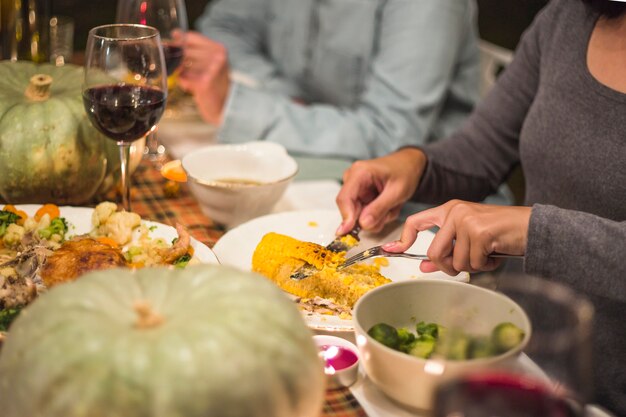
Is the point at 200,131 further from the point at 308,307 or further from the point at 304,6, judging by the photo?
the point at 308,307

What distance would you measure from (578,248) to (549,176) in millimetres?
395

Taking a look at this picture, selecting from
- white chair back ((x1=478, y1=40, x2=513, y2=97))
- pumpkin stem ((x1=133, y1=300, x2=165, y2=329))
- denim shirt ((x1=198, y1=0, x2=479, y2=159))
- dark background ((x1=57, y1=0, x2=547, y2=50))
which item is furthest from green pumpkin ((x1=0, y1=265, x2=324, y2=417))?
dark background ((x1=57, y1=0, x2=547, y2=50))

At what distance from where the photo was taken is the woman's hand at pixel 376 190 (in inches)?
50.2

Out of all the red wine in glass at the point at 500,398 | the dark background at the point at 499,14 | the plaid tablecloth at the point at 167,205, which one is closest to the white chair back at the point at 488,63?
the plaid tablecloth at the point at 167,205

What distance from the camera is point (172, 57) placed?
5.57 feet

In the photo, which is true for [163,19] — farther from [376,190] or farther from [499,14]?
[499,14]

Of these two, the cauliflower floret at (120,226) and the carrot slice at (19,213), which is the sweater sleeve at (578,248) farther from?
the carrot slice at (19,213)

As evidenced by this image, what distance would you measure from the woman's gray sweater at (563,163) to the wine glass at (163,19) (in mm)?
650

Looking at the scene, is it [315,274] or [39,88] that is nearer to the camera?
[315,274]

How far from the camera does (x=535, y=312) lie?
0.65m

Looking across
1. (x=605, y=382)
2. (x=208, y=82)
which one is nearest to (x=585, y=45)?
(x=605, y=382)

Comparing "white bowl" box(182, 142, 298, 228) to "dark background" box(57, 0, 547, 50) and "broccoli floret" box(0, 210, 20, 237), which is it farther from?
"dark background" box(57, 0, 547, 50)

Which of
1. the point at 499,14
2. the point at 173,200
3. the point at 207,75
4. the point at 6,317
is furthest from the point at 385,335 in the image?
the point at 499,14

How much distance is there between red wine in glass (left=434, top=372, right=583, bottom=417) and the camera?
0.53 meters
